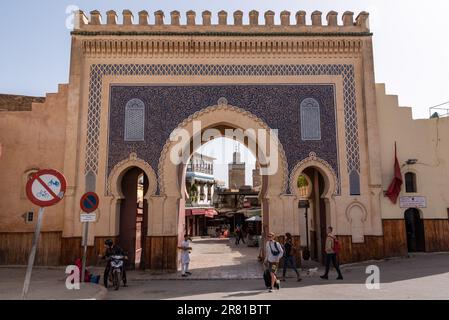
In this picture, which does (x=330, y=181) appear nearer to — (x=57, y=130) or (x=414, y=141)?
(x=414, y=141)

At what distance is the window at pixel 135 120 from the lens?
484 inches

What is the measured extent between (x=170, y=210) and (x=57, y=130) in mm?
4407

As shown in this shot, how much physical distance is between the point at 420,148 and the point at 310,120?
12.0 feet

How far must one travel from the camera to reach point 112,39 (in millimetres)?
12617

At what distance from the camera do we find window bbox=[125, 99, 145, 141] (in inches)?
484

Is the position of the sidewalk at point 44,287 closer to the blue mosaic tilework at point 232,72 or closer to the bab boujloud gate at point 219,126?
the bab boujloud gate at point 219,126

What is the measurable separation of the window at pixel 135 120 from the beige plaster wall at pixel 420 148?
7.61 m

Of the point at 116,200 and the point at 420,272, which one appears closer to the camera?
the point at 420,272

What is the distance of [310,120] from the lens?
40.9 ft

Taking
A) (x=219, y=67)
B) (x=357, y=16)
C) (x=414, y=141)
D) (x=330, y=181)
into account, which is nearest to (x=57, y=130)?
→ (x=219, y=67)

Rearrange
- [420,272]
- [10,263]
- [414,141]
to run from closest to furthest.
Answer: [420,272]
[10,263]
[414,141]

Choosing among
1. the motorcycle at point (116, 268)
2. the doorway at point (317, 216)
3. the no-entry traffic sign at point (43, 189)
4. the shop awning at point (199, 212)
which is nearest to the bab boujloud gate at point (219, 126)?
the doorway at point (317, 216)

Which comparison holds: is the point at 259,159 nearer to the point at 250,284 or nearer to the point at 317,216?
the point at 317,216

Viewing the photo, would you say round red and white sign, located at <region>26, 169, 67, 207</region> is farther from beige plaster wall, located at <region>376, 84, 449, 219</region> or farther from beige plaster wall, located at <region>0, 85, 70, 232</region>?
beige plaster wall, located at <region>376, 84, 449, 219</region>
